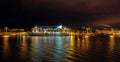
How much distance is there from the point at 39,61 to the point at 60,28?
173 m

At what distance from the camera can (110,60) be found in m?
15.5

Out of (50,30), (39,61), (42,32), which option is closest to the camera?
(39,61)

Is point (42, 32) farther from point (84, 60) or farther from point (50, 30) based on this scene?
point (84, 60)

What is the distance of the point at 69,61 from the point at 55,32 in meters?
164

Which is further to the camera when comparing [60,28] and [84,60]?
[60,28]

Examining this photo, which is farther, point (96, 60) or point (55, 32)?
point (55, 32)

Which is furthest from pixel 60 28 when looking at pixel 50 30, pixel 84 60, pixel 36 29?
pixel 84 60

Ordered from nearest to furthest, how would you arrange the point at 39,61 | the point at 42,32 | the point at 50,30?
the point at 39,61, the point at 42,32, the point at 50,30

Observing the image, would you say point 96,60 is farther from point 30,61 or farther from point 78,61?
point 30,61

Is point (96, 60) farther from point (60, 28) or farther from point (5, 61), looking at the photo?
point (60, 28)

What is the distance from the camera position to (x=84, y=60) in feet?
51.3

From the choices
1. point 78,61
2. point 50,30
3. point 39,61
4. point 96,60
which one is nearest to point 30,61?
point 39,61

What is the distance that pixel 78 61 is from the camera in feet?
49.5

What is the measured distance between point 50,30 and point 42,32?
13.8m
